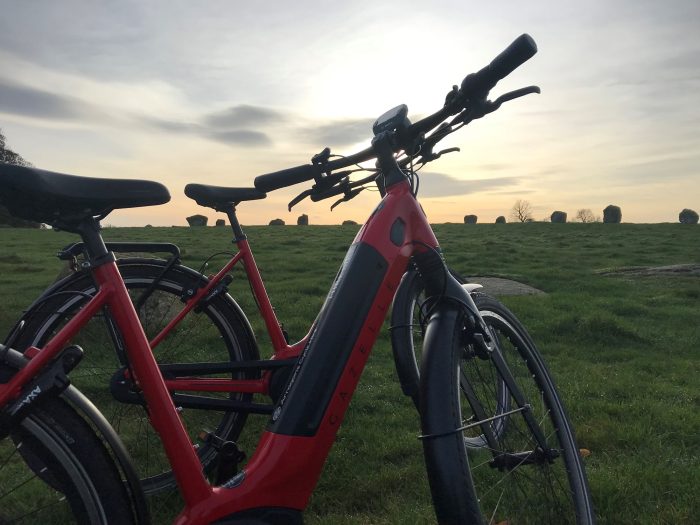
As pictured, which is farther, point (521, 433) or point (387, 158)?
point (521, 433)

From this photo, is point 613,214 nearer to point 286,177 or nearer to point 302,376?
point 286,177

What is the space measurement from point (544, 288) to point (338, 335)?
10.2m

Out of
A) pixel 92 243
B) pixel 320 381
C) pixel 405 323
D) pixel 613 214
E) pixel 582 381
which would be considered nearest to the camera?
pixel 92 243

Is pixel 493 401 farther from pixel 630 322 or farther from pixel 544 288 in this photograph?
pixel 544 288

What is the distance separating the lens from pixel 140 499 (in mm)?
1955

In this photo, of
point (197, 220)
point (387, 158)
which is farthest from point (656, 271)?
point (197, 220)

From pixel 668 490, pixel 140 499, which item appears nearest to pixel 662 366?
pixel 668 490

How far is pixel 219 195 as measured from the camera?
3.67 m

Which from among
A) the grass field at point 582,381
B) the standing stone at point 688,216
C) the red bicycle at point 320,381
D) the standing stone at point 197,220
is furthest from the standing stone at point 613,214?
the red bicycle at point 320,381

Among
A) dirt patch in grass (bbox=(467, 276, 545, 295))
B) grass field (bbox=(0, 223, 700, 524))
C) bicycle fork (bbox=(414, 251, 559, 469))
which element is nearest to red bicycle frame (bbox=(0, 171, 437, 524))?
bicycle fork (bbox=(414, 251, 559, 469))

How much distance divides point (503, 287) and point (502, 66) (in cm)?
916

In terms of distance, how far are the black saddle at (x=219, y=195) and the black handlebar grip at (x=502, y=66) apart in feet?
5.77

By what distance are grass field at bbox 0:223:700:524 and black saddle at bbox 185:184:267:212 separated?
1752 millimetres

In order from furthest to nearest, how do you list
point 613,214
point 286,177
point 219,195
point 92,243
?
point 613,214, point 219,195, point 286,177, point 92,243
